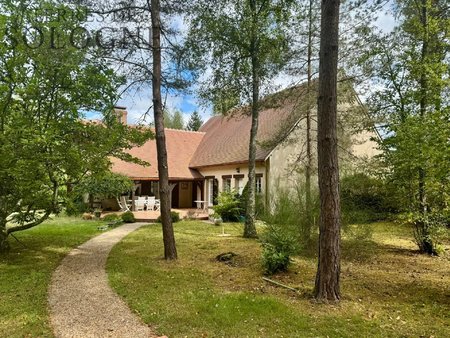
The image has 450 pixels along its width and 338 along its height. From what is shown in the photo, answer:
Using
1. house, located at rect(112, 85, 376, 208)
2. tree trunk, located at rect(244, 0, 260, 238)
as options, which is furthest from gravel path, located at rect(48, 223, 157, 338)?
house, located at rect(112, 85, 376, 208)

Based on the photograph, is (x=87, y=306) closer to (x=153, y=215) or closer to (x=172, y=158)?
(x=153, y=215)

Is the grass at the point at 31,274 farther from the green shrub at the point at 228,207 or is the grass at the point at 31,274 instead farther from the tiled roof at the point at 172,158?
the tiled roof at the point at 172,158

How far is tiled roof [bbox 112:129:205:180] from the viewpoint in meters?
20.5

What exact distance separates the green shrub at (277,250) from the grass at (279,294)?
0.66 feet

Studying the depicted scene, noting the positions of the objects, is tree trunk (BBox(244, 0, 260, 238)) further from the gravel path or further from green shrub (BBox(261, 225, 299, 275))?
the gravel path

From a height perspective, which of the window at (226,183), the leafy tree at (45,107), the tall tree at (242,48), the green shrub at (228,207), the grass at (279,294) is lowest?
the grass at (279,294)

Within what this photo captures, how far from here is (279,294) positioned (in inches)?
224

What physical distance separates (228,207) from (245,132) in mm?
6275

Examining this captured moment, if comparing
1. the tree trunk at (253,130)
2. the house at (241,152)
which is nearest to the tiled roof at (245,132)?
the house at (241,152)

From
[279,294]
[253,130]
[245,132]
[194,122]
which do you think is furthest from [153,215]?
[194,122]

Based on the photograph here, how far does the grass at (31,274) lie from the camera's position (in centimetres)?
440

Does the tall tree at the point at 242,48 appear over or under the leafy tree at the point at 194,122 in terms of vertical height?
under

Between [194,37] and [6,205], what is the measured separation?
22.3 feet

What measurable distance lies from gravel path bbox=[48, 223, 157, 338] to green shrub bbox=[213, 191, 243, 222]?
24.5ft
